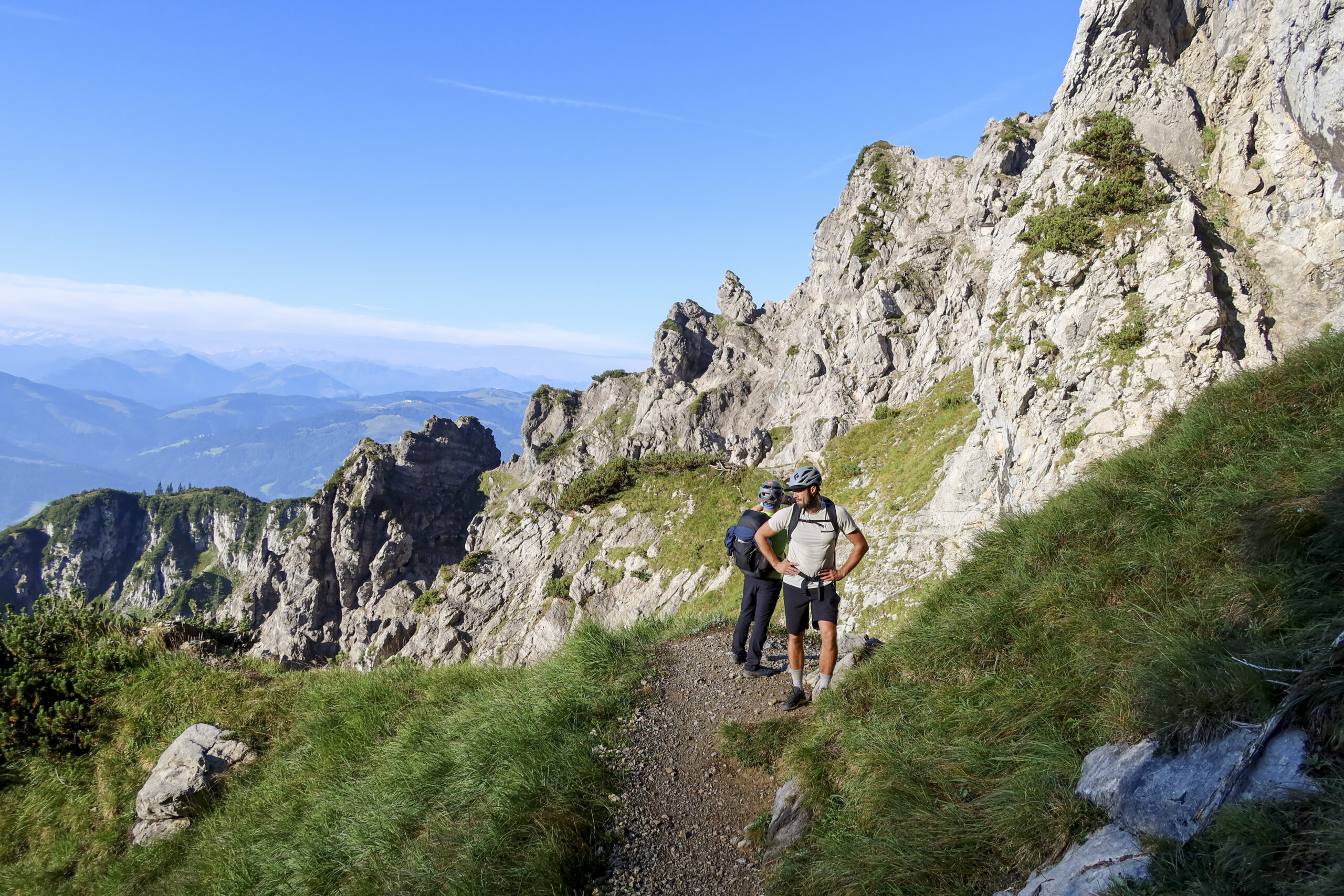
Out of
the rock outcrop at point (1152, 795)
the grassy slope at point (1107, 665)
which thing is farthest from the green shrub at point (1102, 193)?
the rock outcrop at point (1152, 795)

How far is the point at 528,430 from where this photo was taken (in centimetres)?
9319

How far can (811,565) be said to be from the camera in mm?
7688

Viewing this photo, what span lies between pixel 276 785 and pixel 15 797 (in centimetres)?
457

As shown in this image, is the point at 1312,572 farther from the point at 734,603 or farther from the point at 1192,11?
the point at 1192,11

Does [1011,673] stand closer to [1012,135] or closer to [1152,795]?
[1152,795]

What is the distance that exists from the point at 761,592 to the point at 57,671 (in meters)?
12.3

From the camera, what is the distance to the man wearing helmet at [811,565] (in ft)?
25.1

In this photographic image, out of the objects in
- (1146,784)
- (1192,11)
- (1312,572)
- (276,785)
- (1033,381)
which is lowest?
(276,785)

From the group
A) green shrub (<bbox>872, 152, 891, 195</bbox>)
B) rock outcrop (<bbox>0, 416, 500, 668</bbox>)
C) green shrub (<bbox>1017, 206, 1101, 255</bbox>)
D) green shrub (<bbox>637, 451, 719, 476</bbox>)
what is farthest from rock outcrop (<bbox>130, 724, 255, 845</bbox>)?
green shrub (<bbox>872, 152, 891, 195</bbox>)

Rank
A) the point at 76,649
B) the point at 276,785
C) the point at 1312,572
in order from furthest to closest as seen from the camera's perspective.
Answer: the point at 76,649
the point at 276,785
the point at 1312,572

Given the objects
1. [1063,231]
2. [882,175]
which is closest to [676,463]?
[1063,231]

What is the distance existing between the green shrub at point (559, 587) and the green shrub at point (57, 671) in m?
29.2

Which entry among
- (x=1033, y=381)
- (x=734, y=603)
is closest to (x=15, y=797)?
(x=734, y=603)

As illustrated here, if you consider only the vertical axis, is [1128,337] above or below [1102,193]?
below
